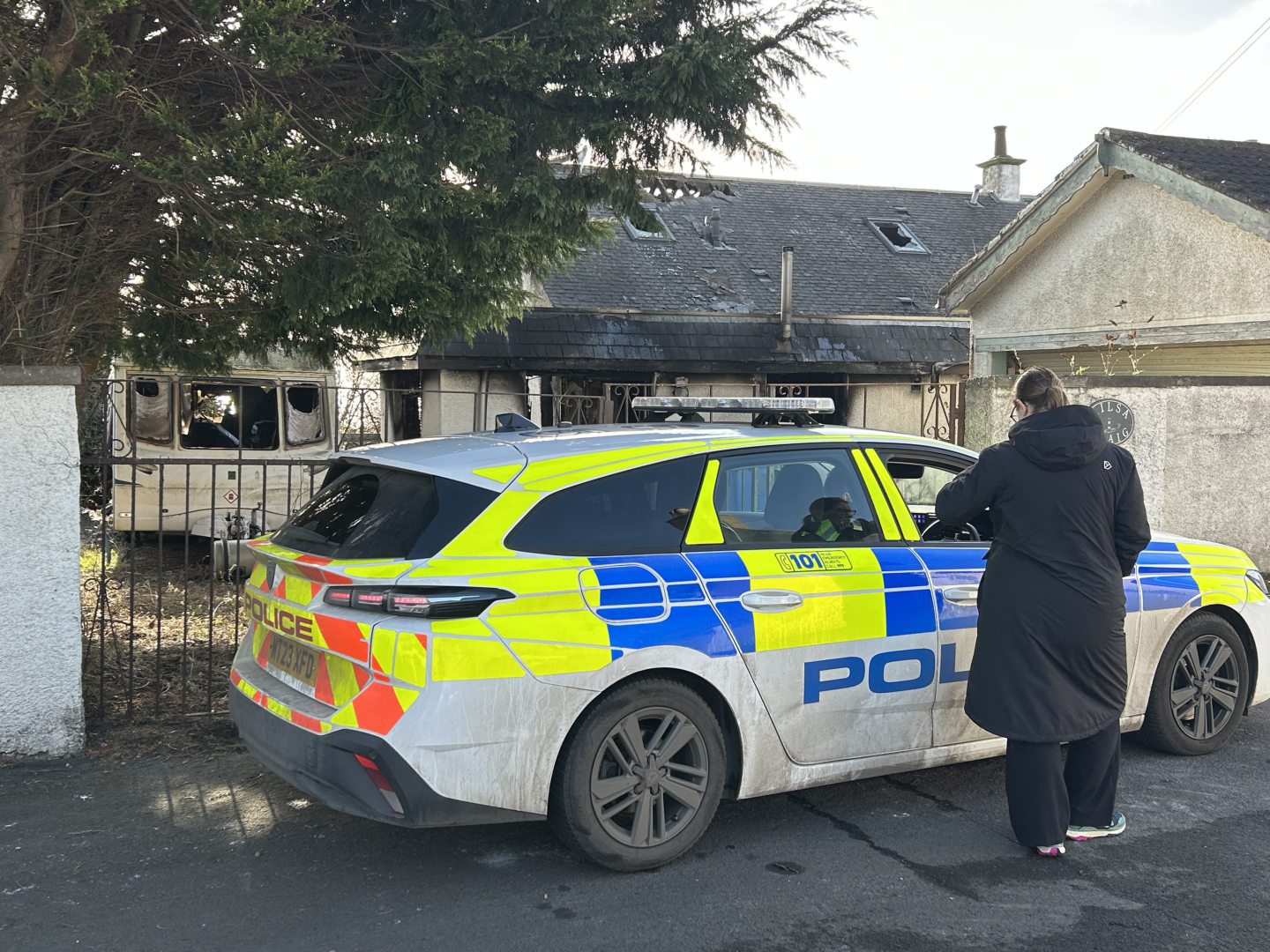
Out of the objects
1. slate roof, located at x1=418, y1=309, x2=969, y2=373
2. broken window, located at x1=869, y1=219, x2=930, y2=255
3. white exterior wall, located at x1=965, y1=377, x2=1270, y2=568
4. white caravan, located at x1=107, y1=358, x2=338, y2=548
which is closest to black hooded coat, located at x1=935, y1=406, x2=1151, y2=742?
white exterior wall, located at x1=965, y1=377, x2=1270, y2=568

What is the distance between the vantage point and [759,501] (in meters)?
4.53

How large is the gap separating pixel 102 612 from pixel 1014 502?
184 inches

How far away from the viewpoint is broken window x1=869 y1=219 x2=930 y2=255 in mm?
20389

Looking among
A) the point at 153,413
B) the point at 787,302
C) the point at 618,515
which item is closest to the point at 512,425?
the point at 618,515

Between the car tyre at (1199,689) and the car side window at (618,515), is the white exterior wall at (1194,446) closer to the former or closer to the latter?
the car tyre at (1199,689)

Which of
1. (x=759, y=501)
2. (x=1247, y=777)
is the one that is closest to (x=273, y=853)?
(x=759, y=501)

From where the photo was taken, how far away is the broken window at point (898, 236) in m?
20.4

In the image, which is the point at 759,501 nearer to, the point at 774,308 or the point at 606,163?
the point at 606,163

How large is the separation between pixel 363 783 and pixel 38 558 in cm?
247

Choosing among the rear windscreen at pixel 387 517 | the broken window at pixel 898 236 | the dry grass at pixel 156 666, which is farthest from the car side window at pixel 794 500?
the broken window at pixel 898 236

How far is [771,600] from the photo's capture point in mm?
4234

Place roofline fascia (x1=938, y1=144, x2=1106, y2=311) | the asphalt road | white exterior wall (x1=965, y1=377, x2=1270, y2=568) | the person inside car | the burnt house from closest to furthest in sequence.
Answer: the asphalt road, the person inside car, white exterior wall (x1=965, y1=377, x2=1270, y2=568), roofline fascia (x1=938, y1=144, x2=1106, y2=311), the burnt house

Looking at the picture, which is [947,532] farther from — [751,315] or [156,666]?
[751,315]

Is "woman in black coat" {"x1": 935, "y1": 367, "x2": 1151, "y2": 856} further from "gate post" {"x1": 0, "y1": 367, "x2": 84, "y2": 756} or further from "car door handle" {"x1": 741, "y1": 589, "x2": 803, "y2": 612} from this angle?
"gate post" {"x1": 0, "y1": 367, "x2": 84, "y2": 756}
